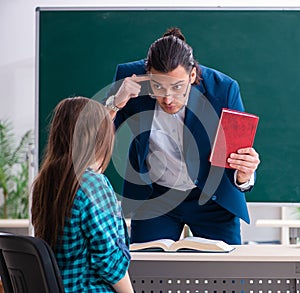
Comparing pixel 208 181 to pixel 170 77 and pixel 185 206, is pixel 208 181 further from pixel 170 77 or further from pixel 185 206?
pixel 170 77

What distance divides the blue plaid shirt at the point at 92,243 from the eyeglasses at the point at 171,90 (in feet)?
4.43

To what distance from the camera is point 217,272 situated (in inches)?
108

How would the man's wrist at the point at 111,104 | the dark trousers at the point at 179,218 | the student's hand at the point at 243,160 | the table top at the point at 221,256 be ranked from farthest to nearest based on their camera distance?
the man's wrist at the point at 111,104, the dark trousers at the point at 179,218, the student's hand at the point at 243,160, the table top at the point at 221,256

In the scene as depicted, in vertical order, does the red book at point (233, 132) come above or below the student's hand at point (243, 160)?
above

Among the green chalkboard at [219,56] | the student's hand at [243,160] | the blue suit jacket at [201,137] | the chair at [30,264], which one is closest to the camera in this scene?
the chair at [30,264]

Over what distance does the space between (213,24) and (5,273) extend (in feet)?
8.10

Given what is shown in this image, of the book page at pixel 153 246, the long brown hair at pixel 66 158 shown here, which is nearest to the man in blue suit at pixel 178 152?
the book page at pixel 153 246

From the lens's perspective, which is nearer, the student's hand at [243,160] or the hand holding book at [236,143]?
the hand holding book at [236,143]

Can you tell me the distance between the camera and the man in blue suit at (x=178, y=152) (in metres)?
3.40

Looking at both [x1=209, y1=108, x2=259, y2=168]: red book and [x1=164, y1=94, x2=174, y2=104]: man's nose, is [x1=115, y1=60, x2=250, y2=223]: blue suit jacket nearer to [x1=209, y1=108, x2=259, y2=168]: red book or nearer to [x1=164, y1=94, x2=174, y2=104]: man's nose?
[x1=164, y1=94, x2=174, y2=104]: man's nose

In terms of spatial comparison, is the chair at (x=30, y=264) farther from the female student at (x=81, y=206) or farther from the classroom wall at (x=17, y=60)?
the classroom wall at (x=17, y=60)

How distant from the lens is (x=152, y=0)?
20.7 feet

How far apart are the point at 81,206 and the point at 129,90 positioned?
165 cm

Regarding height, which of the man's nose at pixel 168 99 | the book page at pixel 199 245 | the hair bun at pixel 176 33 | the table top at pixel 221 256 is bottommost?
the table top at pixel 221 256
